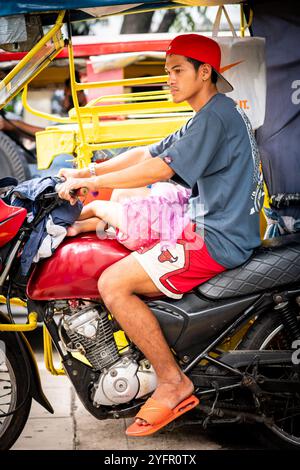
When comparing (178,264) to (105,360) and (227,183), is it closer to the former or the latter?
(227,183)

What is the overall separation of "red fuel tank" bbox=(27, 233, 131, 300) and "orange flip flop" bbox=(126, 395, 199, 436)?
59cm

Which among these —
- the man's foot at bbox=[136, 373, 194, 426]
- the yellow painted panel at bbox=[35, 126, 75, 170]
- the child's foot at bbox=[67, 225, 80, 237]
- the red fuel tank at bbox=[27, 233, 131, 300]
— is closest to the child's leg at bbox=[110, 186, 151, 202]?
the child's foot at bbox=[67, 225, 80, 237]

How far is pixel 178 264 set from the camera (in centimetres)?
372

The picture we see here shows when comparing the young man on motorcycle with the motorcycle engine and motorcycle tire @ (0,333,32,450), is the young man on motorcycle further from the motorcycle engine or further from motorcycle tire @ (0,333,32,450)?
motorcycle tire @ (0,333,32,450)

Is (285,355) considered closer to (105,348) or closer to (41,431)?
(105,348)

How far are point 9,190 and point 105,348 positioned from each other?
90 cm

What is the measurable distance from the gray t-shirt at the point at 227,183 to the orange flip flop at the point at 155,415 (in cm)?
71

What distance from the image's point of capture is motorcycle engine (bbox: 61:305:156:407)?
3.75 m

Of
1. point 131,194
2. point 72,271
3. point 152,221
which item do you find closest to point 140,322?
point 72,271

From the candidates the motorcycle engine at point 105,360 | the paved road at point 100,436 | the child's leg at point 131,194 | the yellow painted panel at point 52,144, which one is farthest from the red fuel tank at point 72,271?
the yellow painted panel at point 52,144

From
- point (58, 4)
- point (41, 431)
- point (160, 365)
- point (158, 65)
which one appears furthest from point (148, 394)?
point (158, 65)

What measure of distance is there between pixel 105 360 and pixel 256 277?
83 cm

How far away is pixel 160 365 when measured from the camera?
369cm

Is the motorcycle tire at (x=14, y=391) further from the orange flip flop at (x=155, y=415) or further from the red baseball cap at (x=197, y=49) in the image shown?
the red baseball cap at (x=197, y=49)
